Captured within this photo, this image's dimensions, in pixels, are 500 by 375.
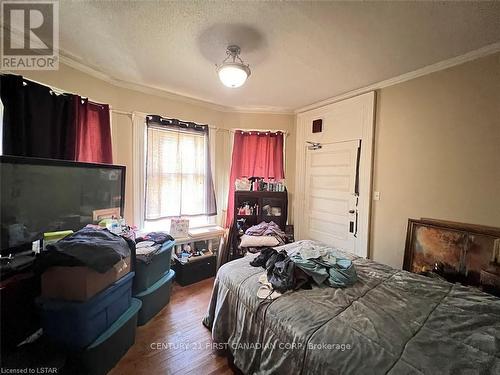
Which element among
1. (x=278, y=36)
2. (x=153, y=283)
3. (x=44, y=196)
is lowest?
(x=153, y=283)

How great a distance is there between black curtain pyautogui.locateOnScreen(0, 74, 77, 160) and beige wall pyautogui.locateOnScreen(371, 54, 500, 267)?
3352mm

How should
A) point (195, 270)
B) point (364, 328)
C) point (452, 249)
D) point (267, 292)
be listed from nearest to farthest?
point (364, 328) → point (267, 292) → point (452, 249) → point (195, 270)

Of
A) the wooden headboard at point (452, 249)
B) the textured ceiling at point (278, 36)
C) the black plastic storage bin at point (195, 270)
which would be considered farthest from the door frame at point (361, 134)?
the black plastic storage bin at point (195, 270)

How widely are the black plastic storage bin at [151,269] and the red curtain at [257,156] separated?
53.4 inches

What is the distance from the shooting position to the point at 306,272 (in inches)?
58.1

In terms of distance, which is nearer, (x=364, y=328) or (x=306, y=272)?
(x=364, y=328)

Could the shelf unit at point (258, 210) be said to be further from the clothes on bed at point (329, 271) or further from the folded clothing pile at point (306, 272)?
the clothes on bed at point (329, 271)

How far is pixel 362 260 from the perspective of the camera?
1.91 metres

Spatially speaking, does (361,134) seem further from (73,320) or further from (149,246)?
(73,320)

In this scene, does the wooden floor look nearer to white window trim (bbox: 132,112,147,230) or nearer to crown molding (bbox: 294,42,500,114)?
white window trim (bbox: 132,112,147,230)

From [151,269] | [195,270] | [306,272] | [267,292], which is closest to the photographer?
[267,292]

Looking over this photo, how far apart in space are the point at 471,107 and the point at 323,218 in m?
1.94

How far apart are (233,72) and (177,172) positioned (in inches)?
66.7

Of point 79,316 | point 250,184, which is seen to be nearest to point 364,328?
point 79,316
